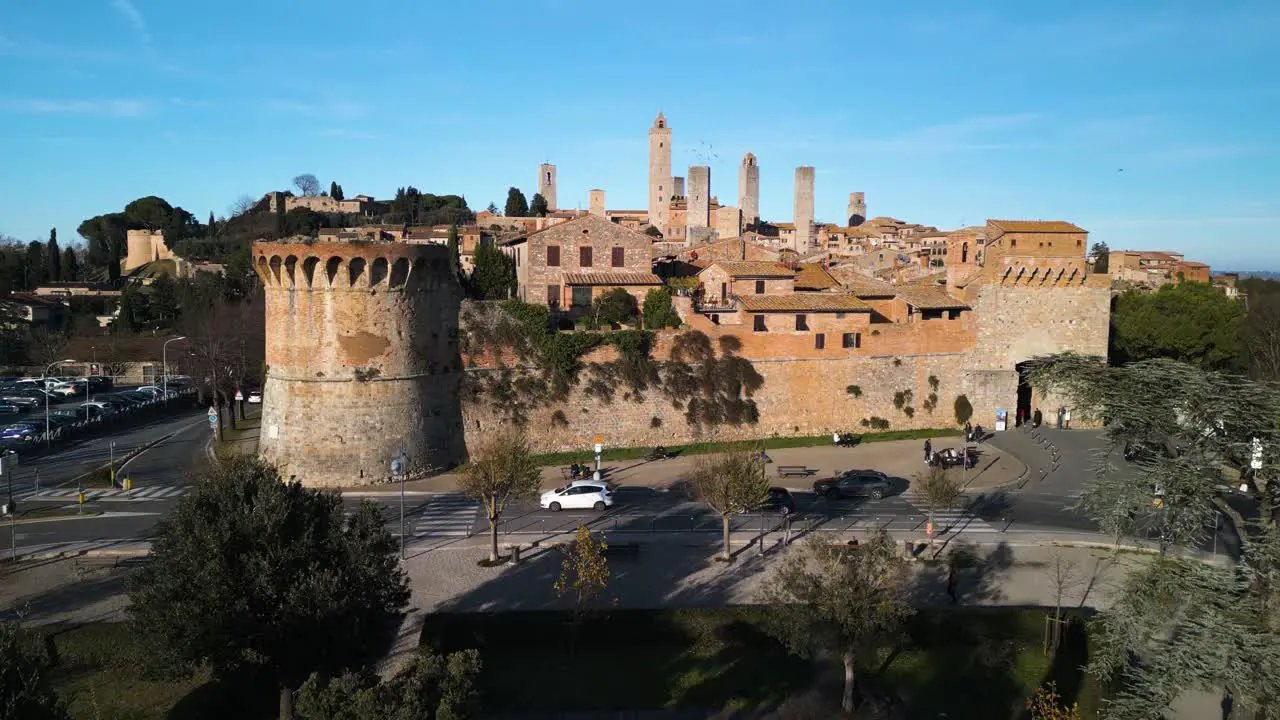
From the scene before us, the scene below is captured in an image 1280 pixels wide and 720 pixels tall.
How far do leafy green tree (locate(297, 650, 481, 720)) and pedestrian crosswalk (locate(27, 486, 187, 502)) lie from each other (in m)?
A: 18.6

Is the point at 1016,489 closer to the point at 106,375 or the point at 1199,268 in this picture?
the point at 106,375

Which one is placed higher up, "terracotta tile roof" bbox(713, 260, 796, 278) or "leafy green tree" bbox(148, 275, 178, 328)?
"terracotta tile roof" bbox(713, 260, 796, 278)

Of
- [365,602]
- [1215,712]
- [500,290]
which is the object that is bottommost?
[1215,712]

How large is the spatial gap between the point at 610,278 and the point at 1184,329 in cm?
2768

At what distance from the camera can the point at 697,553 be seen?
2283cm

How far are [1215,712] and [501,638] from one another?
12.9 meters

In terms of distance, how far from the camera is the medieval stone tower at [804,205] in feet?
341

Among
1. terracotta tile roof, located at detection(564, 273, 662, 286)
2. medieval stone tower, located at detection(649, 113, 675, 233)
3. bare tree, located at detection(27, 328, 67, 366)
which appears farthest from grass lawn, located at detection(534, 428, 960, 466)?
medieval stone tower, located at detection(649, 113, 675, 233)

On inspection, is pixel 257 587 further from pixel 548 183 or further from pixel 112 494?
pixel 548 183

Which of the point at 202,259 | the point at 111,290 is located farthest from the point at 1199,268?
the point at 111,290

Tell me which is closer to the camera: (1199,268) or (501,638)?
(501,638)

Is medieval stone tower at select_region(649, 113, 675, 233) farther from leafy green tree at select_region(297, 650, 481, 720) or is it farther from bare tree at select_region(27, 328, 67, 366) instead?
leafy green tree at select_region(297, 650, 481, 720)

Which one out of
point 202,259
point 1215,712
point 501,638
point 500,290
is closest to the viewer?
point 1215,712

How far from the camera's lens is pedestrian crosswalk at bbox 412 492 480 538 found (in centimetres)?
2455
